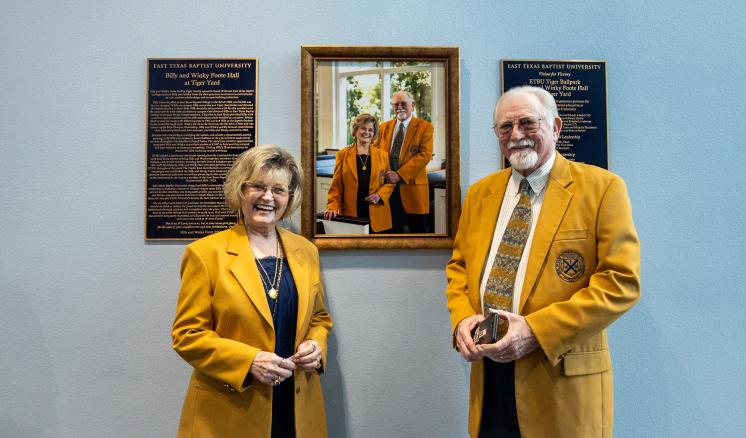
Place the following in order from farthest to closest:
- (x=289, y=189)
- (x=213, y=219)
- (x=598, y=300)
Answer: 1. (x=213, y=219)
2. (x=289, y=189)
3. (x=598, y=300)

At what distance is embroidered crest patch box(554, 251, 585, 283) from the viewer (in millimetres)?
1522

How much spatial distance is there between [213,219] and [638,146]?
211 centimetres

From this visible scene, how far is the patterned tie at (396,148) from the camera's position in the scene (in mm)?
2180

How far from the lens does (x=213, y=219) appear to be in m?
2.15

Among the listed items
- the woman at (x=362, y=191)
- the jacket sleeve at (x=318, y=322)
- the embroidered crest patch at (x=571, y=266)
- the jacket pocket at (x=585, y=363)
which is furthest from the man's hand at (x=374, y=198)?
the jacket pocket at (x=585, y=363)

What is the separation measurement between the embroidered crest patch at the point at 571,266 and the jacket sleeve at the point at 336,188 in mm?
1052

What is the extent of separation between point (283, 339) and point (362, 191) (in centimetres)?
82

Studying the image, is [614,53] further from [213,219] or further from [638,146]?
[213,219]

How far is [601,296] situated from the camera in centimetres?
144

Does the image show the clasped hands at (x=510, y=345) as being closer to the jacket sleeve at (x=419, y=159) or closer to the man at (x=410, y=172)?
the man at (x=410, y=172)

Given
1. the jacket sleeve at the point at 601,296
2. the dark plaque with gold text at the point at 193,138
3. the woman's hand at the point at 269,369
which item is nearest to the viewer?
the jacket sleeve at the point at 601,296

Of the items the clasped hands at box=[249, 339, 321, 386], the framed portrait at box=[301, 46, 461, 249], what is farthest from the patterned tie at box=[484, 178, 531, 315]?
the clasped hands at box=[249, 339, 321, 386]

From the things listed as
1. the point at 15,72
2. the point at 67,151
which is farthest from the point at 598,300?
the point at 15,72

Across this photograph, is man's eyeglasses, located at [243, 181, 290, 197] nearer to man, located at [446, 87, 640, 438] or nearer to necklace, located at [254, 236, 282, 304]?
necklace, located at [254, 236, 282, 304]
